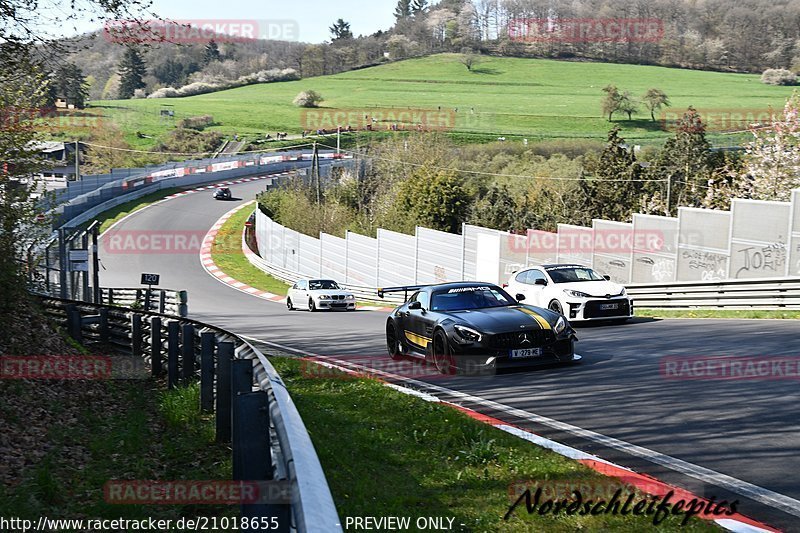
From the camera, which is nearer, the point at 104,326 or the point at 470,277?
the point at 104,326

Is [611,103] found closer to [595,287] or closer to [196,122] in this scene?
[196,122]

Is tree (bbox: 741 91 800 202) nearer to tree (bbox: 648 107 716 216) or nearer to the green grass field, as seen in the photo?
tree (bbox: 648 107 716 216)

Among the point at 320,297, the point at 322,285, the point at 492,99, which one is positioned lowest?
the point at 320,297

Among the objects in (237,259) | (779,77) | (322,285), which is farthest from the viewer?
(779,77)

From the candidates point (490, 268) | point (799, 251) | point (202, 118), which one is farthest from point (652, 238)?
point (202, 118)

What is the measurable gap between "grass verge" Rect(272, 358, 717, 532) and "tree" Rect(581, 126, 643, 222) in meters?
54.6

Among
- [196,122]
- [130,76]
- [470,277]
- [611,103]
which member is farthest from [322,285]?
[130,76]

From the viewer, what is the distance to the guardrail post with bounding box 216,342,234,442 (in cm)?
879

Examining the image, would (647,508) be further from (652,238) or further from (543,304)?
(652,238)

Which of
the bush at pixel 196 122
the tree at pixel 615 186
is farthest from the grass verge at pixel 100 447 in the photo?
the bush at pixel 196 122

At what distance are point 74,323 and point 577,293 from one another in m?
10.7

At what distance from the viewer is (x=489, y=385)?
12164mm

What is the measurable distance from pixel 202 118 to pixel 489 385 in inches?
5032

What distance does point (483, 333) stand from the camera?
42.2 ft
